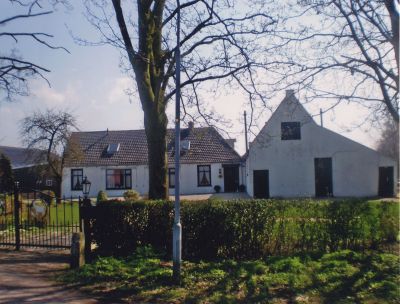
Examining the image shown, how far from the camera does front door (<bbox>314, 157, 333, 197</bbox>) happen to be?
1232 inches

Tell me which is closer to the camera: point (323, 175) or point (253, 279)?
point (253, 279)

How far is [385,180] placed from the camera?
31531 mm

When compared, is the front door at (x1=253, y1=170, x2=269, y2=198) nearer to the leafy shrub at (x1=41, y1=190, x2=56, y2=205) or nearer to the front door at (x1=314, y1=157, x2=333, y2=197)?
the front door at (x1=314, y1=157, x2=333, y2=197)

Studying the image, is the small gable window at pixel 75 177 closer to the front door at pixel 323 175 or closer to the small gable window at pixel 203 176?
the small gable window at pixel 203 176

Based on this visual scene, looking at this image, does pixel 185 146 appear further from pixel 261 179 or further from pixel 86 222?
pixel 86 222

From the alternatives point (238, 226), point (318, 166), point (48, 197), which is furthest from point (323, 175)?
point (238, 226)

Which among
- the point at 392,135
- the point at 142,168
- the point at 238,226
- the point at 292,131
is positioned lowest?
the point at 238,226

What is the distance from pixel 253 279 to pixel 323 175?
24997 millimetres

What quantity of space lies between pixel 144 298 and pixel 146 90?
21.2 feet

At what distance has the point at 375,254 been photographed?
9.55m

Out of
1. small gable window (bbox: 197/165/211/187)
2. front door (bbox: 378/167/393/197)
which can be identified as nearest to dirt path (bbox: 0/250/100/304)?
front door (bbox: 378/167/393/197)

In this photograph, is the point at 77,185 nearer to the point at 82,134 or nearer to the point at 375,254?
the point at 82,134

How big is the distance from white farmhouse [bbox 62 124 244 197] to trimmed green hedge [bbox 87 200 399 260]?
27.4 metres

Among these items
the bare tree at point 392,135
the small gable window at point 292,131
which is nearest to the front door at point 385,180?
the bare tree at point 392,135
